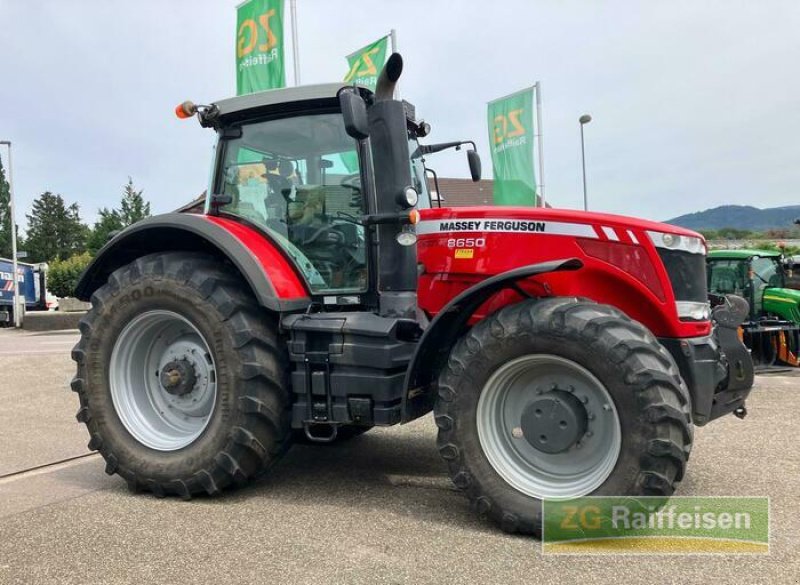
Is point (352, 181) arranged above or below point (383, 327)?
above

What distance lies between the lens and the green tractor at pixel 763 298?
10.4m

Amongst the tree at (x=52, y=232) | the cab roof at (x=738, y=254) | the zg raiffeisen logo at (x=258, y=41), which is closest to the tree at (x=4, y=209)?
the tree at (x=52, y=232)

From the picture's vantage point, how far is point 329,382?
12.0 feet

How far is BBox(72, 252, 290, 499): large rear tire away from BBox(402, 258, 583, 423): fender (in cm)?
76

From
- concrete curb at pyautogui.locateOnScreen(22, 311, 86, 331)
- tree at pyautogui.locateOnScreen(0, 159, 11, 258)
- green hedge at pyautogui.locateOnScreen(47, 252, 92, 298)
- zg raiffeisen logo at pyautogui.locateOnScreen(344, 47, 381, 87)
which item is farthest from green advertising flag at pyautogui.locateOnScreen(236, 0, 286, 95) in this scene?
tree at pyautogui.locateOnScreen(0, 159, 11, 258)

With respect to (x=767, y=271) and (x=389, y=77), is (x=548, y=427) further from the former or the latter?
(x=767, y=271)

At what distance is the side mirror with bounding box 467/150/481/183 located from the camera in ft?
15.7

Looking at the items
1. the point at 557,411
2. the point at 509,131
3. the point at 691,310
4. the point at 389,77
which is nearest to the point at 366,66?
the point at 509,131

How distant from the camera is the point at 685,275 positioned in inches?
136

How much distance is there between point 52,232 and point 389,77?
2424 inches

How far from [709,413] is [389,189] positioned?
2.06 meters

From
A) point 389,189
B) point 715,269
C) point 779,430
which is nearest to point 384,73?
point 389,189

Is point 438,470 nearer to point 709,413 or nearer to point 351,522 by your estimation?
point 351,522

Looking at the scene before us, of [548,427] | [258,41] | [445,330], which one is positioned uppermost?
[258,41]
